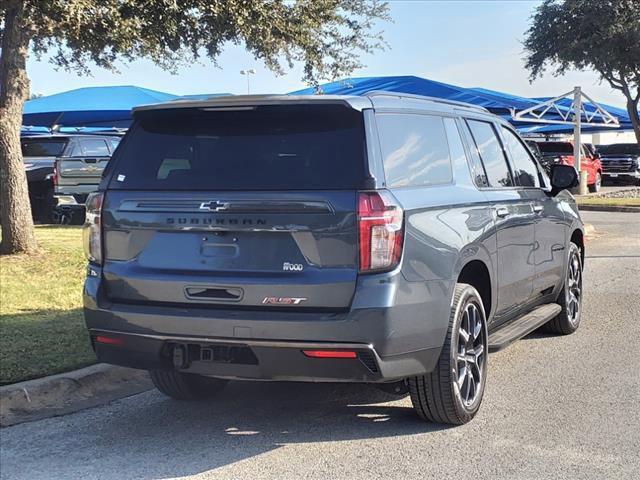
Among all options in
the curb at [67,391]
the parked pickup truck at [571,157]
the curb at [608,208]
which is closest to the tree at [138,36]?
the curb at [67,391]

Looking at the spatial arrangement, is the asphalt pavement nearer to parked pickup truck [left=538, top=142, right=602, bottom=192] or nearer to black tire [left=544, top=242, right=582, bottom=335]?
black tire [left=544, top=242, right=582, bottom=335]

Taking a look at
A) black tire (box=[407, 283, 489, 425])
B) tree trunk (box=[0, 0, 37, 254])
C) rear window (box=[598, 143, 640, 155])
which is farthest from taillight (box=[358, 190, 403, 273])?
rear window (box=[598, 143, 640, 155])

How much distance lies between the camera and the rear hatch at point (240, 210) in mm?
4085

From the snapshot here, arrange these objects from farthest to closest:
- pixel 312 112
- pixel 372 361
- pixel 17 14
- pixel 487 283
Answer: pixel 17 14
pixel 487 283
pixel 312 112
pixel 372 361

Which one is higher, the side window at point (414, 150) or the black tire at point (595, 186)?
the side window at point (414, 150)

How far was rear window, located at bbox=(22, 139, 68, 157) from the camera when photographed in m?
16.8

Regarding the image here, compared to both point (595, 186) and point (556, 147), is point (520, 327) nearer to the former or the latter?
→ point (556, 147)

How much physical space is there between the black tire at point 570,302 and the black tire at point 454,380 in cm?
233

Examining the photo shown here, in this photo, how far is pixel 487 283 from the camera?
17.3 feet

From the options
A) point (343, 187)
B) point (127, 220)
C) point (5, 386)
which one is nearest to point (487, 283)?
point (343, 187)

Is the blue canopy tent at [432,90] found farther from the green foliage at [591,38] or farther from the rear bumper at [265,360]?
the rear bumper at [265,360]

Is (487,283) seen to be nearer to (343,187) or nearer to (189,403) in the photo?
(343,187)

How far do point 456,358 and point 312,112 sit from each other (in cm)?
168

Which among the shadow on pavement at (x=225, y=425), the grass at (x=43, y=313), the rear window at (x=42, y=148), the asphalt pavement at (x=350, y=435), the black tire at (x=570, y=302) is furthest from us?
the rear window at (x=42, y=148)
